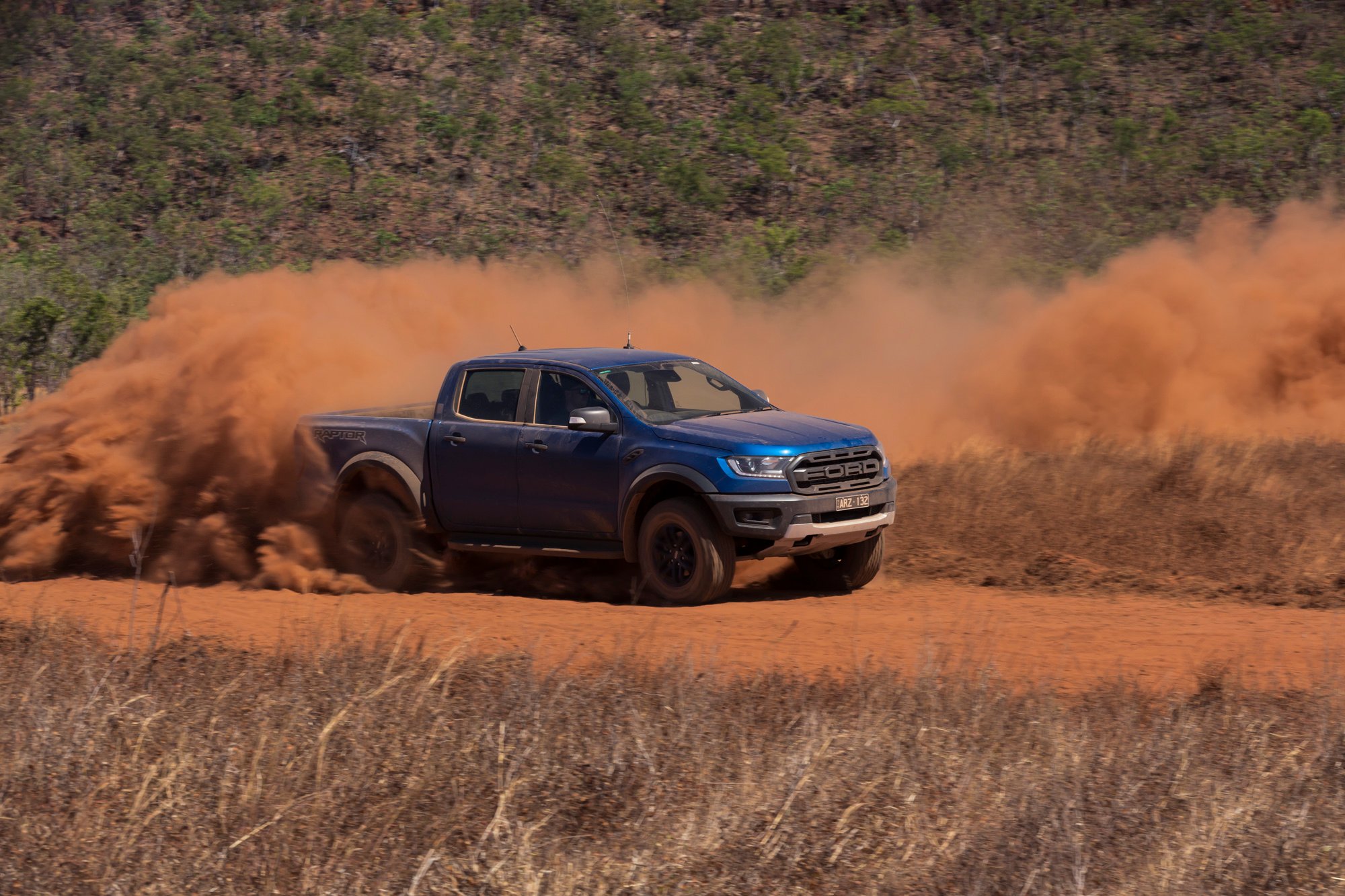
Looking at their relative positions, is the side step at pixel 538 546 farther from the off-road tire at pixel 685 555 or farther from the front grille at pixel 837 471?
the front grille at pixel 837 471

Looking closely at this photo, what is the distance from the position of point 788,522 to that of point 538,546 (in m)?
2.06

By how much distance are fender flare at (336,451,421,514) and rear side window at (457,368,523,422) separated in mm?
637

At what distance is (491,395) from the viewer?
1105 cm

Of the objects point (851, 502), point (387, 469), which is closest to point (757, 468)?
point (851, 502)

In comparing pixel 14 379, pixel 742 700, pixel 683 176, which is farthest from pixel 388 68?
pixel 742 700

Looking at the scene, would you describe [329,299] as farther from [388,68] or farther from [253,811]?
[388,68]

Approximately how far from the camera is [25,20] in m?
47.3

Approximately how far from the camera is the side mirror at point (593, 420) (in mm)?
10227

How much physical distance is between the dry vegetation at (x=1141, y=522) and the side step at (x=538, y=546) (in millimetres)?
2919

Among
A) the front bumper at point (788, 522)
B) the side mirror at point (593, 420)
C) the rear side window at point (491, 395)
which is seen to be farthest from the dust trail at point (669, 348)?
the front bumper at point (788, 522)

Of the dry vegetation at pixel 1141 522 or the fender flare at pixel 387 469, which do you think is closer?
the fender flare at pixel 387 469

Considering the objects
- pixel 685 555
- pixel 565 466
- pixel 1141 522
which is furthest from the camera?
pixel 1141 522

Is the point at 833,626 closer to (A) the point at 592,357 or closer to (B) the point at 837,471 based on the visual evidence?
(B) the point at 837,471

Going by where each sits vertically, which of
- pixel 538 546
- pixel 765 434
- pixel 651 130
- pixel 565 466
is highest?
pixel 651 130
